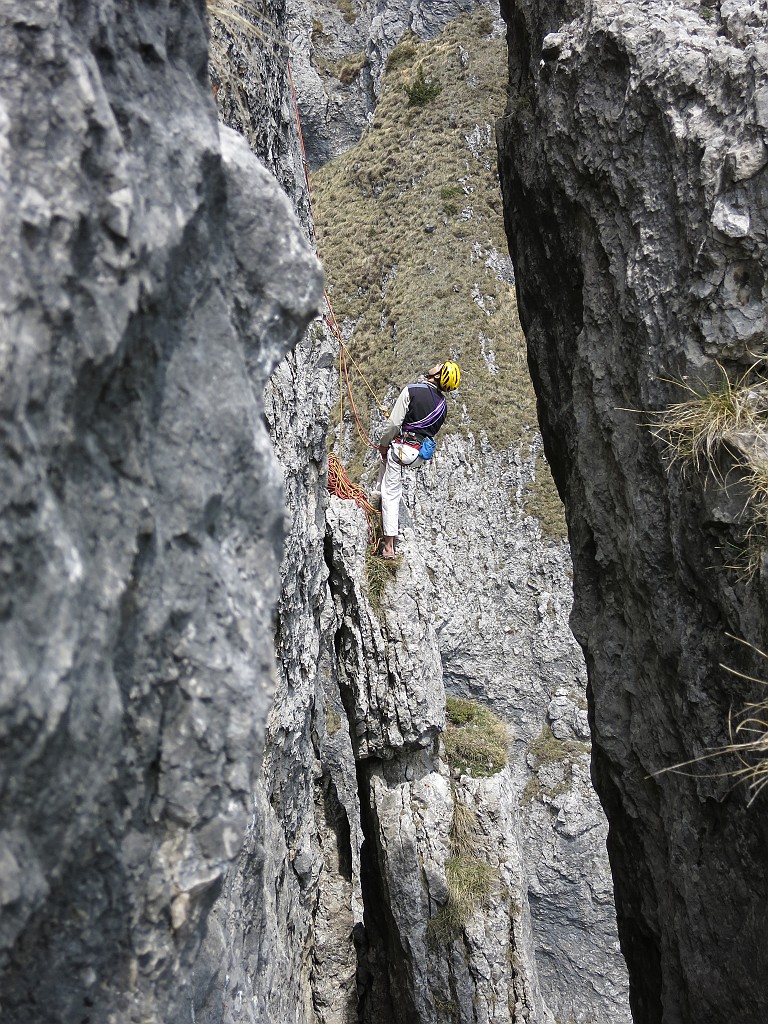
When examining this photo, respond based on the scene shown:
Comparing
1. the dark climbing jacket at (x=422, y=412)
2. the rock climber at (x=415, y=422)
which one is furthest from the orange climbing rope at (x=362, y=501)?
the dark climbing jacket at (x=422, y=412)

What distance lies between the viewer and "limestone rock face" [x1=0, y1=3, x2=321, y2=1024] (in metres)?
2.20

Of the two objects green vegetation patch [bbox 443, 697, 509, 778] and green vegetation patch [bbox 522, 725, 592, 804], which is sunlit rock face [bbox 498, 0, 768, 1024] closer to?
green vegetation patch [bbox 443, 697, 509, 778]

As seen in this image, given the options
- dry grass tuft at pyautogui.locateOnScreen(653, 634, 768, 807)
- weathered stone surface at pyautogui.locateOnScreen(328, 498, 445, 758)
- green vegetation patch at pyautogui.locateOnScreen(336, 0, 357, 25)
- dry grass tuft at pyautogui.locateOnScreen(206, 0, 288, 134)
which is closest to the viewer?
dry grass tuft at pyautogui.locateOnScreen(653, 634, 768, 807)

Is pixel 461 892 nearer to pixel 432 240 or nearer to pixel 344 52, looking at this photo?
pixel 432 240

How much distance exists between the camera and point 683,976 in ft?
22.1

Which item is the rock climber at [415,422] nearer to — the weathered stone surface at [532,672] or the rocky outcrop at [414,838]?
the rocky outcrop at [414,838]

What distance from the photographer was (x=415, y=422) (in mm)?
11586

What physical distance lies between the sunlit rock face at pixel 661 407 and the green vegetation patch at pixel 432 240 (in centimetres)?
2379

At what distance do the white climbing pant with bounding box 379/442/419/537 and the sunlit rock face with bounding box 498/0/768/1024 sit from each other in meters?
3.45

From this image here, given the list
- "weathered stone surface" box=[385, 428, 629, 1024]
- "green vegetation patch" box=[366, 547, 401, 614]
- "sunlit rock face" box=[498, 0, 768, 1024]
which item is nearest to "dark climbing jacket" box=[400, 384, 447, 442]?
"green vegetation patch" box=[366, 547, 401, 614]

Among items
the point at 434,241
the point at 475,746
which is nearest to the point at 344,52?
the point at 434,241

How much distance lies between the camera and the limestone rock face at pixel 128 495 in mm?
2203

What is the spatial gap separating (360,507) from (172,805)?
33.9 ft

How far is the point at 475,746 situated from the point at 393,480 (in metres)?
6.73
